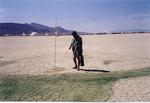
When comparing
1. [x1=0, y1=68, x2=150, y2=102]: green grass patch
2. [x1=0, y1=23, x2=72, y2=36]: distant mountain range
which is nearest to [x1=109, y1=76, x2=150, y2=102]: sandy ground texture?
[x1=0, y1=68, x2=150, y2=102]: green grass patch

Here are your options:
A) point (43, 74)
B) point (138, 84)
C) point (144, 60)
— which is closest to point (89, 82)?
point (138, 84)

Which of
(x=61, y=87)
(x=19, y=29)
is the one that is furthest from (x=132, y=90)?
(x=19, y=29)

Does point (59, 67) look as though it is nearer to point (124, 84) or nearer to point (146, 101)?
point (124, 84)

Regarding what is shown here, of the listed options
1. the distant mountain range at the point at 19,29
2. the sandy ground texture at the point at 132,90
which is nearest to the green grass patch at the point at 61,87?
the sandy ground texture at the point at 132,90

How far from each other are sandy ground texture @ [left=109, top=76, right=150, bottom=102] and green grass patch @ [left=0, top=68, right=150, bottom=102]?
0.21 meters

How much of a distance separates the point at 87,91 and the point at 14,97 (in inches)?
74.4

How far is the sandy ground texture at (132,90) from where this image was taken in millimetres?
8424

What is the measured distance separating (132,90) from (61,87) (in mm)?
1930

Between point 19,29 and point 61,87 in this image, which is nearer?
point 61,87

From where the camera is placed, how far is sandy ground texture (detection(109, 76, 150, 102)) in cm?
842

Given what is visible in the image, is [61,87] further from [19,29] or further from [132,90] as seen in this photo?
[19,29]

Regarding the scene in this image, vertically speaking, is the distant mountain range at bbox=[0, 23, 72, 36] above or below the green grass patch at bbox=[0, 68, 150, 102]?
above

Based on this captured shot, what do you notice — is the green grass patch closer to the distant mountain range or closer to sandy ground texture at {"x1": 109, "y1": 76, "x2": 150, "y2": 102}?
sandy ground texture at {"x1": 109, "y1": 76, "x2": 150, "y2": 102}

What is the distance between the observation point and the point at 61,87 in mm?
9570
